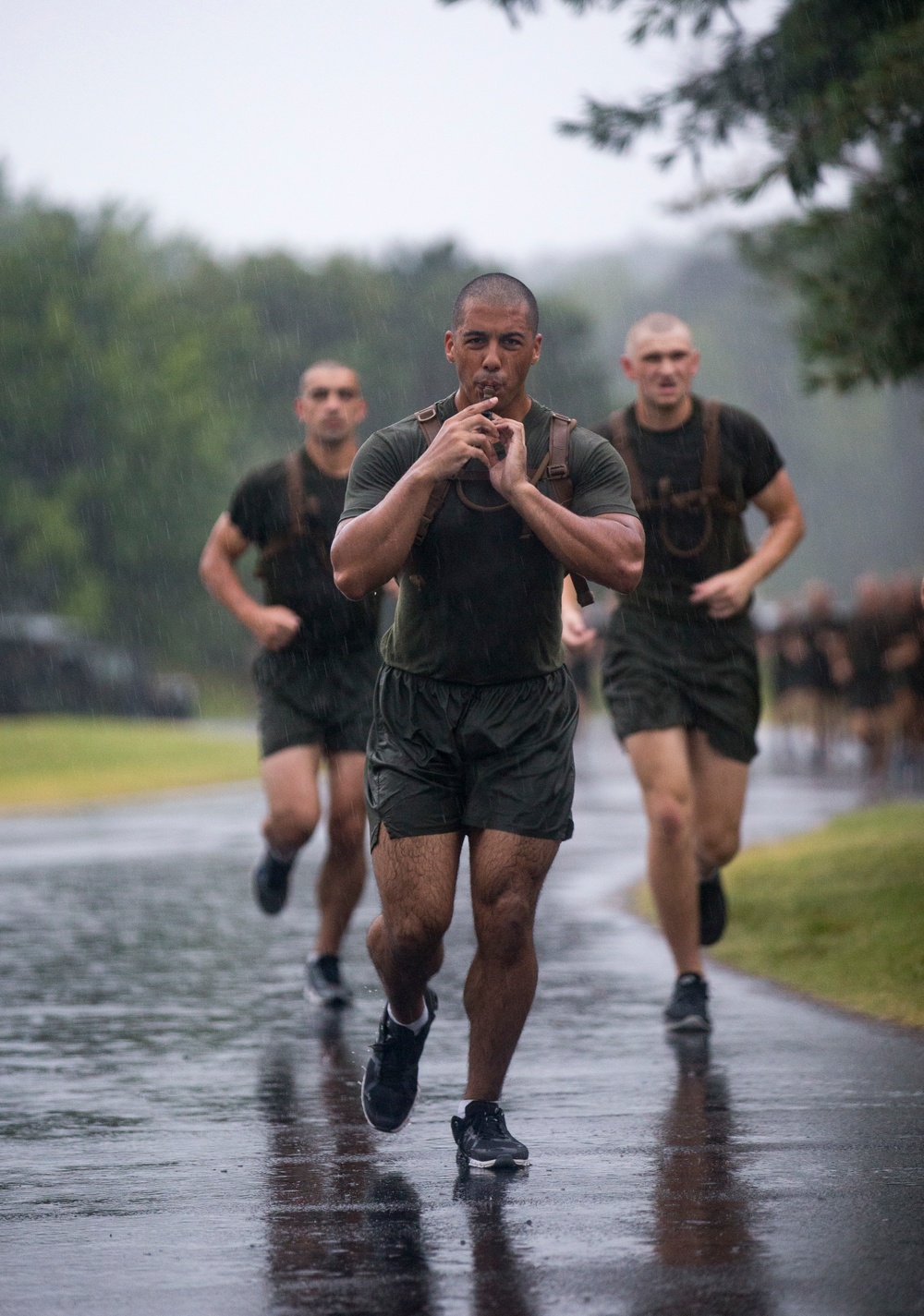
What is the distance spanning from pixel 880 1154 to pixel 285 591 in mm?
3740

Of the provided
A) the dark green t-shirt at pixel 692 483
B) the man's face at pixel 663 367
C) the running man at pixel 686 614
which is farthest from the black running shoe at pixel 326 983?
the man's face at pixel 663 367

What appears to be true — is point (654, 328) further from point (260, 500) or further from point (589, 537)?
point (589, 537)

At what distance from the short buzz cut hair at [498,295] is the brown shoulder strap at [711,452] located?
255cm

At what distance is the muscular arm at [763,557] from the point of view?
797 centimetres

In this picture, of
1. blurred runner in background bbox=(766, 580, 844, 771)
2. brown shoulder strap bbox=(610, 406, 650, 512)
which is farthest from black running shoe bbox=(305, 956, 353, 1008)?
blurred runner in background bbox=(766, 580, 844, 771)

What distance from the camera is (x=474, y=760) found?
5668 mm

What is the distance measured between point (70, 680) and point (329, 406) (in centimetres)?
3754

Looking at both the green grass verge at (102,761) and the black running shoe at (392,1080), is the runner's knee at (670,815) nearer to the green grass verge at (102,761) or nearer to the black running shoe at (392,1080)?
the black running shoe at (392,1080)

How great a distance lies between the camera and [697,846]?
8.49m

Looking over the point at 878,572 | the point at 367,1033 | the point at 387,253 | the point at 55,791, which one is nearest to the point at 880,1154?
the point at 367,1033

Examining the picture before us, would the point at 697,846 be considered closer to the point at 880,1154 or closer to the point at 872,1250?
the point at 880,1154

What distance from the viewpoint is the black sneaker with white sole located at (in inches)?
220

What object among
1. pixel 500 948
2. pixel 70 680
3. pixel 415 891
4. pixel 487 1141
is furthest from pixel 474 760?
pixel 70 680

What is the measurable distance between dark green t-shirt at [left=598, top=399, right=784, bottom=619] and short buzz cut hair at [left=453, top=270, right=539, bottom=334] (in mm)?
2547
